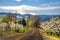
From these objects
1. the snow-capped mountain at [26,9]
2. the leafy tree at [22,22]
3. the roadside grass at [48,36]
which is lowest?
the roadside grass at [48,36]

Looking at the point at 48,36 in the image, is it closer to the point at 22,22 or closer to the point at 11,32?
the point at 22,22

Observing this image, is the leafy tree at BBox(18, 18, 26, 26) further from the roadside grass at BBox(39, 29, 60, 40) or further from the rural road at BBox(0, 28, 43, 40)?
the roadside grass at BBox(39, 29, 60, 40)

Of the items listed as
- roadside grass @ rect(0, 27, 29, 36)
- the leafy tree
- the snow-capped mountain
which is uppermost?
the snow-capped mountain

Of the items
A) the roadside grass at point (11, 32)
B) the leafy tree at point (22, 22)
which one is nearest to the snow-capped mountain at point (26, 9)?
the leafy tree at point (22, 22)

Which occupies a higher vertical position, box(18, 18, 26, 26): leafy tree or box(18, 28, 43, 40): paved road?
box(18, 18, 26, 26): leafy tree

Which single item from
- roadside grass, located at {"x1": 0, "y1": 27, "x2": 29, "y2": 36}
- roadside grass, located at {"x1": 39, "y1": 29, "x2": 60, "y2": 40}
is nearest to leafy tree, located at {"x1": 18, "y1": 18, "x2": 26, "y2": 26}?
roadside grass, located at {"x1": 0, "y1": 27, "x2": 29, "y2": 36}

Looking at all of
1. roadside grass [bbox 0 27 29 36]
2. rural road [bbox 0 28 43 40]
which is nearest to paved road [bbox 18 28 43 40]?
rural road [bbox 0 28 43 40]

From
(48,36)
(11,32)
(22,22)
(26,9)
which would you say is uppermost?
(26,9)

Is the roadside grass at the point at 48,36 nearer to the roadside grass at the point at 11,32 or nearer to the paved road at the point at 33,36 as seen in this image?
the paved road at the point at 33,36

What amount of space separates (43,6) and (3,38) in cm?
117

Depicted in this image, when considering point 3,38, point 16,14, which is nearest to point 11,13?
point 16,14

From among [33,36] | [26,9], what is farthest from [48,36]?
[26,9]

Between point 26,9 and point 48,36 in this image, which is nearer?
point 48,36

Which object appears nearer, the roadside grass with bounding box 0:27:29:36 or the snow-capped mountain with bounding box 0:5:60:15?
the roadside grass with bounding box 0:27:29:36
